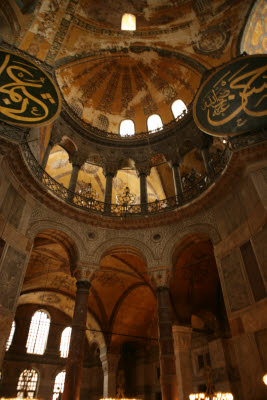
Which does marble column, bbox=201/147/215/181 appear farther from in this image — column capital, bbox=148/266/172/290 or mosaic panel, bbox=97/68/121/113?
mosaic panel, bbox=97/68/121/113

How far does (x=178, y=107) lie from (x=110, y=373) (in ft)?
40.5

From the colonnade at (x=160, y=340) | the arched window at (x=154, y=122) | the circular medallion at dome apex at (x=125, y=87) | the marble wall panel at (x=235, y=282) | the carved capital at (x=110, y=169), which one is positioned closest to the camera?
the marble wall panel at (x=235, y=282)

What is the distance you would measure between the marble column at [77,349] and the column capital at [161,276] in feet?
6.72

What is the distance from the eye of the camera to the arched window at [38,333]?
46.2ft

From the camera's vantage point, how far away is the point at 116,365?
12.4m

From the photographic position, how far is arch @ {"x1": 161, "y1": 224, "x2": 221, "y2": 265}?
337 inches

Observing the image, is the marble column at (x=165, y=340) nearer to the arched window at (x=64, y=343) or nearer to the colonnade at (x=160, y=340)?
the colonnade at (x=160, y=340)

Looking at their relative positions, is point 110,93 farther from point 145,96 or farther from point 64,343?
point 64,343

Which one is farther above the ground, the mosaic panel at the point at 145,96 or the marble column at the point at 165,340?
the mosaic panel at the point at 145,96

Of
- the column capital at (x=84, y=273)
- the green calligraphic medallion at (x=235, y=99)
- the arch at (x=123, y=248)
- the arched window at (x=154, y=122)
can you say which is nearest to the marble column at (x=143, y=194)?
the arch at (x=123, y=248)

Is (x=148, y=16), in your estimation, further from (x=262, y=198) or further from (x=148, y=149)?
(x=262, y=198)

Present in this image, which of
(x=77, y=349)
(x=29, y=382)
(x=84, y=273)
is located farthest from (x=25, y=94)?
(x=29, y=382)

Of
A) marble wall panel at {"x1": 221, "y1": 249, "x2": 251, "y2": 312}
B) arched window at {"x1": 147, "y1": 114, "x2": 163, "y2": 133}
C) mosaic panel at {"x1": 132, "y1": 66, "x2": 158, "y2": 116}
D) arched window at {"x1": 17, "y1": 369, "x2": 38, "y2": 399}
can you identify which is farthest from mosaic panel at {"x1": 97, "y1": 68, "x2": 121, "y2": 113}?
arched window at {"x1": 17, "y1": 369, "x2": 38, "y2": 399}

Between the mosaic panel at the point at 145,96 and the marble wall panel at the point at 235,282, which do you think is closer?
the marble wall panel at the point at 235,282
